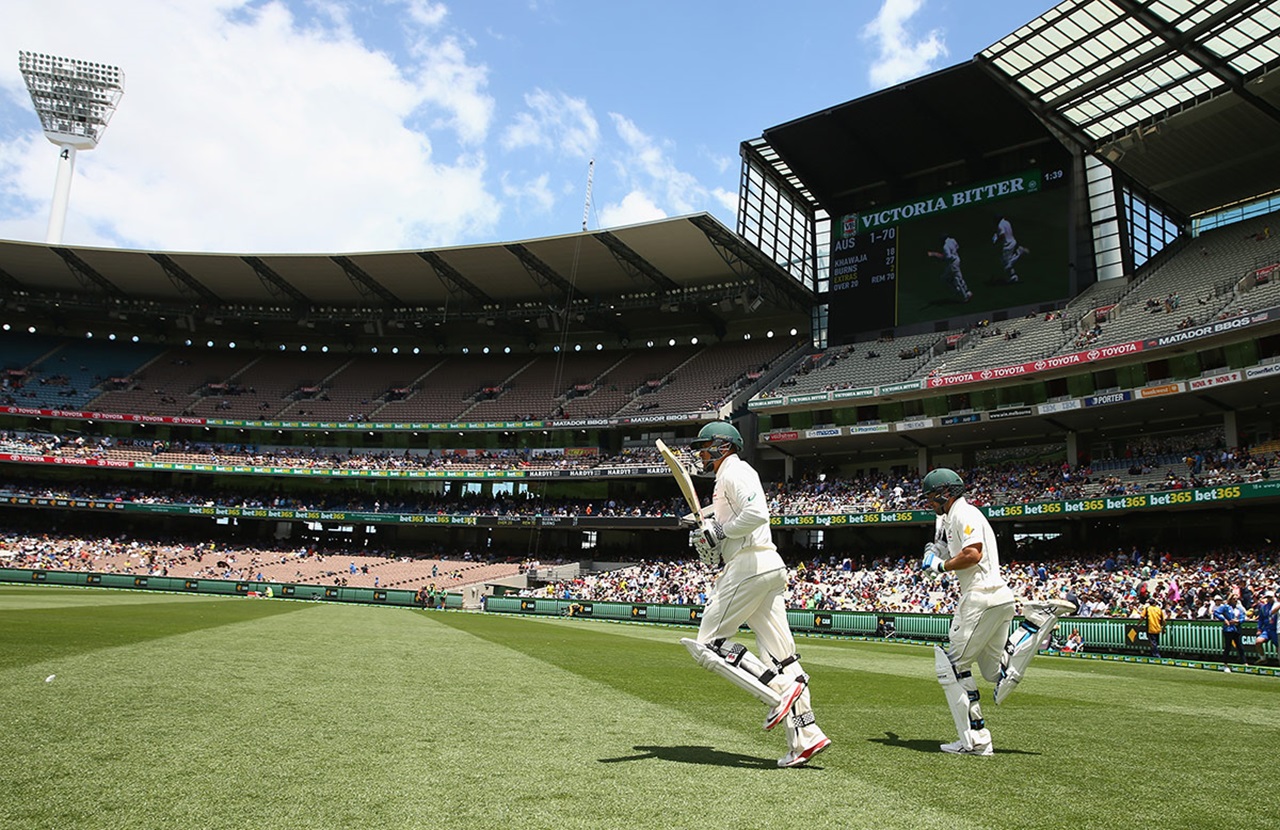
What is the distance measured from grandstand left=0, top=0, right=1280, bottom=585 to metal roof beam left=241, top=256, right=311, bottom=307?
0.38m

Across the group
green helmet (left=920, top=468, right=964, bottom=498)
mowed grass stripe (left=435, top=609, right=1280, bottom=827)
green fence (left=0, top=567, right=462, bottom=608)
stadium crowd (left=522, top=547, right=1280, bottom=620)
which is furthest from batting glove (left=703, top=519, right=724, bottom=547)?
green fence (left=0, top=567, right=462, bottom=608)

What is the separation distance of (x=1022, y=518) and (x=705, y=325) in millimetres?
28209

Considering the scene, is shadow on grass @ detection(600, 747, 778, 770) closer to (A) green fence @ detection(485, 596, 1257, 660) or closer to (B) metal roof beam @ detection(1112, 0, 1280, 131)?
(A) green fence @ detection(485, 596, 1257, 660)

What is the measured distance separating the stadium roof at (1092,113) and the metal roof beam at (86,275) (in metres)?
45.0

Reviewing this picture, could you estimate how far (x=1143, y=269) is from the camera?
43.4 meters

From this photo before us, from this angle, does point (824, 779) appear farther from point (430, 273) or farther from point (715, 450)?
point (430, 273)

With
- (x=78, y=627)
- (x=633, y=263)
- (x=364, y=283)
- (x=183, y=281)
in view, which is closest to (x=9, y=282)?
(x=183, y=281)

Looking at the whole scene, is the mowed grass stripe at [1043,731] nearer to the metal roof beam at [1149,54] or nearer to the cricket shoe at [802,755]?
the cricket shoe at [802,755]

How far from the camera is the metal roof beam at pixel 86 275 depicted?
→ 55.4m

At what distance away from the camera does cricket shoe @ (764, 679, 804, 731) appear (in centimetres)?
585

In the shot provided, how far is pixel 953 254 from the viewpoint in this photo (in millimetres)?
46094

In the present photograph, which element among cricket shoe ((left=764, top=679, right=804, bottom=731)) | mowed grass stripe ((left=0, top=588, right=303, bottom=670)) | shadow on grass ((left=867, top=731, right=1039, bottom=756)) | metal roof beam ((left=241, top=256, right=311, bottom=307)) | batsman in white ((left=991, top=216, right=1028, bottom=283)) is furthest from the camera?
metal roof beam ((left=241, top=256, right=311, bottom=307))

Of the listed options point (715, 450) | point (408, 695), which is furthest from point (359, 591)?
point (715, 450)

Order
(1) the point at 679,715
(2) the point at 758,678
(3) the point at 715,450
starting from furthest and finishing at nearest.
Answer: (1) the point at 679,715 < (3) the point at 715,450 < (2) the point at 758,678
